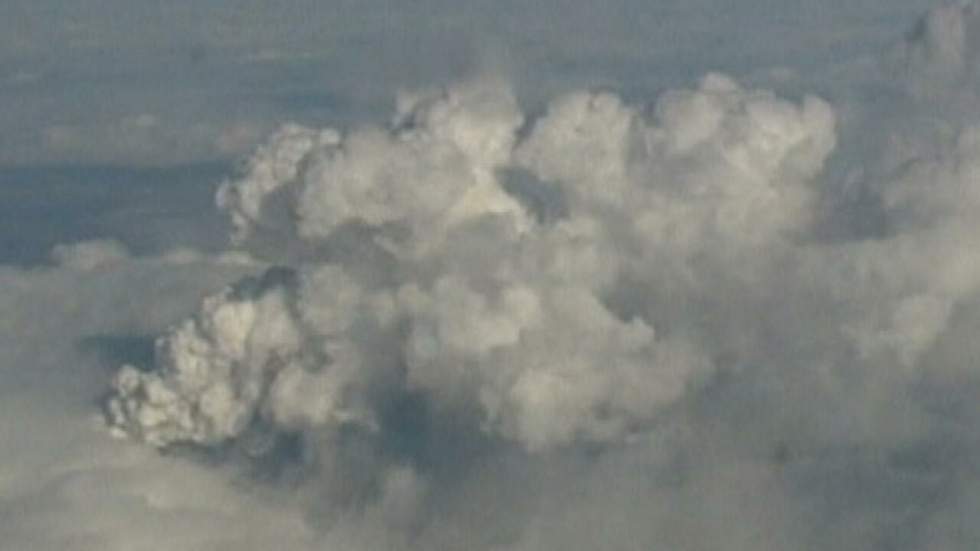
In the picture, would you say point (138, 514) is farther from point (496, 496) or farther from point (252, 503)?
point (496, 496)

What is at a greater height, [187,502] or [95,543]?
[187,502]

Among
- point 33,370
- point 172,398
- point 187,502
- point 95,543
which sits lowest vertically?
point 95,543

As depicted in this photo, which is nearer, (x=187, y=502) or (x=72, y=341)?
(x=187, y=502)

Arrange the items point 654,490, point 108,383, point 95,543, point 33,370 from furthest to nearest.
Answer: point 33,370, point 108,383, point 654,490, point 95,543

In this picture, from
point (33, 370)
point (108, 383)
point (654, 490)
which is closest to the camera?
point (654, 490)

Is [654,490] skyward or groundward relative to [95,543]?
skyward

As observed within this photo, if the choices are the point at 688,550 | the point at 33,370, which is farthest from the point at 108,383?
the point at 688,550

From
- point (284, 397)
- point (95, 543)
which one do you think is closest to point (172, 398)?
point (284, 397)

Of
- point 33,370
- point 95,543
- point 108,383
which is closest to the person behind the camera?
point 95,543

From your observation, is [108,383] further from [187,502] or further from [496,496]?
[496,496]
